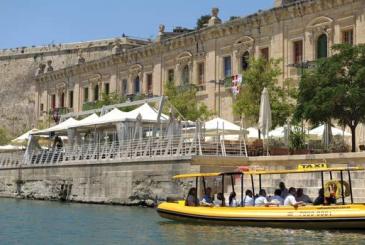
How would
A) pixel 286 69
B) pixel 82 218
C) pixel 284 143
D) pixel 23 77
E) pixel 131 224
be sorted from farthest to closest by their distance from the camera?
pixel 23 77, pixel 286 69, pixel 284 143, pixel 82 218, pixel 131 224

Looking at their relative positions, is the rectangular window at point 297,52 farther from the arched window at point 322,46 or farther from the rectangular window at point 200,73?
the rectangular window at point 200,73

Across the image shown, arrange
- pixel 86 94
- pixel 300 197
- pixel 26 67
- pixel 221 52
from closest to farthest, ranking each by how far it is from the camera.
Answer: pixel 300 197
pixel 221 52
pixel 86 94
pixel 26 67

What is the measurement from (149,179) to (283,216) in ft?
32.5

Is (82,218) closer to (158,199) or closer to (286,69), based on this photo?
(158,199)

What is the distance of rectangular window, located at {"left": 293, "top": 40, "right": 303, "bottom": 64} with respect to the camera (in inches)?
1503

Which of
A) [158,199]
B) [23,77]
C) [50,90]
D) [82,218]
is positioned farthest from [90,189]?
[23,77]

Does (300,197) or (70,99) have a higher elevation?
(70,99)

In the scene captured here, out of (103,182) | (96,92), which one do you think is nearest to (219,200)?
(103,182)

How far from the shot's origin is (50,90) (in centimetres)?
6347

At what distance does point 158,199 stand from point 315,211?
32.2 feet

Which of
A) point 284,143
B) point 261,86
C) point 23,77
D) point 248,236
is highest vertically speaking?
point 23,77

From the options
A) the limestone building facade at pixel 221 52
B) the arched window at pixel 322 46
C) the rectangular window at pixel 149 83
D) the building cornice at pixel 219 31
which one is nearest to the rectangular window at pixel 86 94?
the limestone building facade at pixel 221 52

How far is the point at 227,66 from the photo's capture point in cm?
4328

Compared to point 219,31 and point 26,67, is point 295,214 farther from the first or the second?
point 26,67
